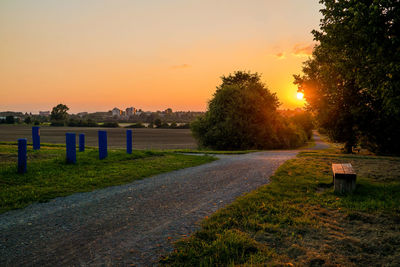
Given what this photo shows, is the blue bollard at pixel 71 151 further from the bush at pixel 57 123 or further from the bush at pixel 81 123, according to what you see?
the bush at pixel 57 123

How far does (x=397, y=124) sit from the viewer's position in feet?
76.6

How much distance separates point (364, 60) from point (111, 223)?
39.5ft

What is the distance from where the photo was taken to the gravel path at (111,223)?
426 cm

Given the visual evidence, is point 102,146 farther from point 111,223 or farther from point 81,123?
point 81,123

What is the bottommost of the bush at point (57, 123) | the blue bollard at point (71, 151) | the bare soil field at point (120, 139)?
A: the bare soil field at point (120, 139)

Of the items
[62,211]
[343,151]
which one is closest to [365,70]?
[62,211]

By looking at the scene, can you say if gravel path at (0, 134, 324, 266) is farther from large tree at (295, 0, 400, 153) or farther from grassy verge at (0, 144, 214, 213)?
large tree at (295, 0, 400, 153)

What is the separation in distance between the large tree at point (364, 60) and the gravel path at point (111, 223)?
6.67 metres

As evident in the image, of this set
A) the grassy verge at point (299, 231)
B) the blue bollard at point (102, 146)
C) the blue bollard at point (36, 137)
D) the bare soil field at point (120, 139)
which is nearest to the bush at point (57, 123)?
the bare soil field at point (120, 139)

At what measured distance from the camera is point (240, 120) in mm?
33281

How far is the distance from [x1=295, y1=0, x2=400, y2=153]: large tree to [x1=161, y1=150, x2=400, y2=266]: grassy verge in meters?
4.53

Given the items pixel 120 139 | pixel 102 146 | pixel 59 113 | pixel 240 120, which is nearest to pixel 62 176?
pixel 102 146

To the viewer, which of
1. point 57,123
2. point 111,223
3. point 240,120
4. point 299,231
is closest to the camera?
point 299,231

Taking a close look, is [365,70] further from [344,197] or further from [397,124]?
[397,124]
